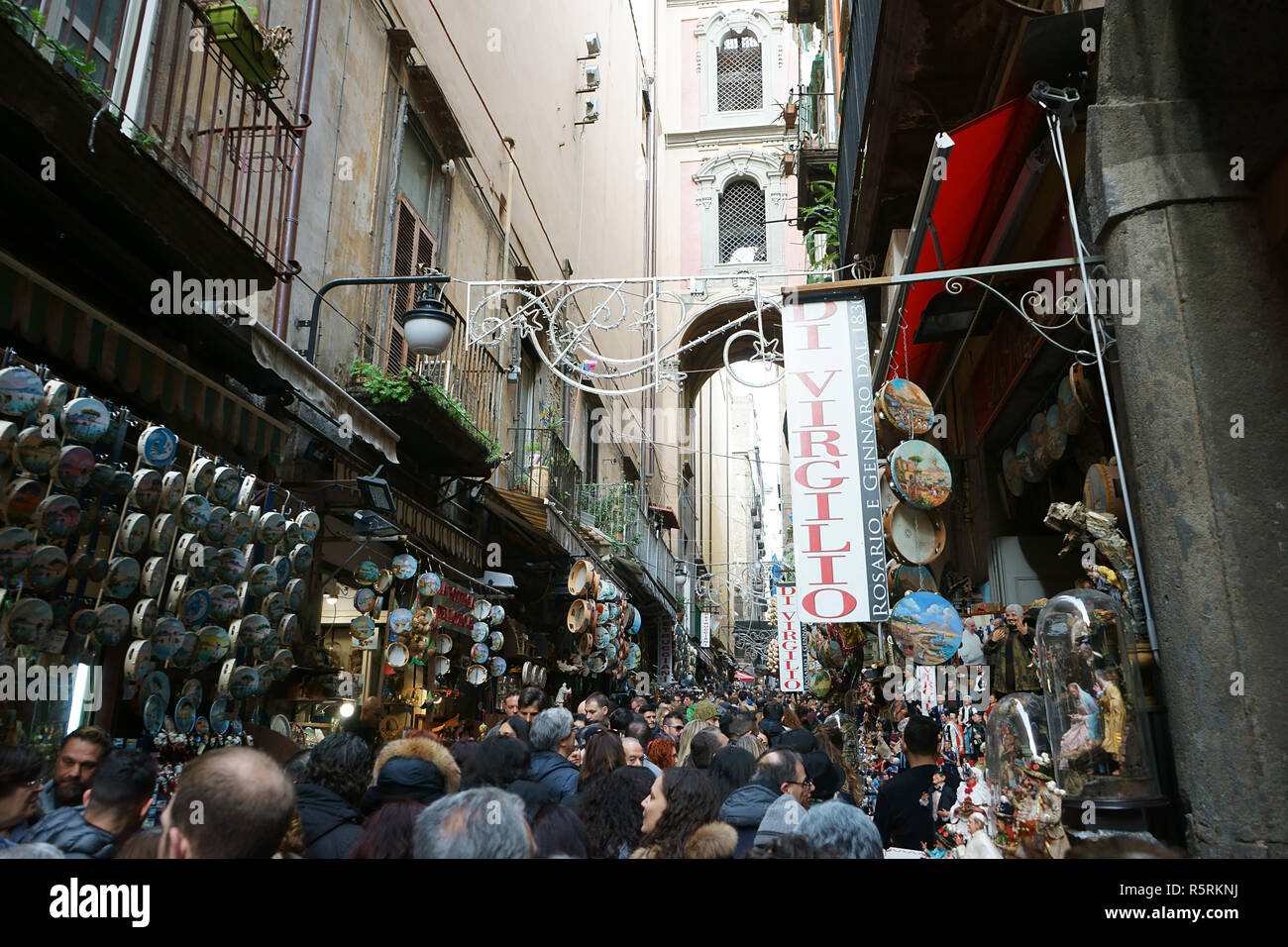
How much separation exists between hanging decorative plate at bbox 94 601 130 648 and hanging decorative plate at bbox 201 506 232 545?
689mm

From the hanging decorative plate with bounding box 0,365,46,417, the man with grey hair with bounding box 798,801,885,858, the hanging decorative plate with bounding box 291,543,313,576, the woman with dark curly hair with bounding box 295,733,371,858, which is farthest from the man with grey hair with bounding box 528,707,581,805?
the hanging decorative plate with bounding box 0,365,46,417

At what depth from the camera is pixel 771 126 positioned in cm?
3186

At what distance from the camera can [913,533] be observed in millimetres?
7066

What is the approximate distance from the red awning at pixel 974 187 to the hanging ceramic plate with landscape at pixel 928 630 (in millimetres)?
2359

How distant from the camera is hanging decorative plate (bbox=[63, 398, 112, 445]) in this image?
13.7 ft

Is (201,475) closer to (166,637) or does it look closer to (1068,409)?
(166,637)

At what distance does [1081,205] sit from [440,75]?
9005mm

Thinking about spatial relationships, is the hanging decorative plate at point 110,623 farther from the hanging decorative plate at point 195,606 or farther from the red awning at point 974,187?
the red awning at point 974,187

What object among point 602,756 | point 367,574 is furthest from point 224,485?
point 602,756

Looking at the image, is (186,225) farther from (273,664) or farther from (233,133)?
(273,664)

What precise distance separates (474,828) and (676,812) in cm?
120

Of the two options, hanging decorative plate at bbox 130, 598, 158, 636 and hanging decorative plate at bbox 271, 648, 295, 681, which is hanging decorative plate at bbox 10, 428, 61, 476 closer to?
hanging decorative plate at bbox 130, 598, 158, 636
